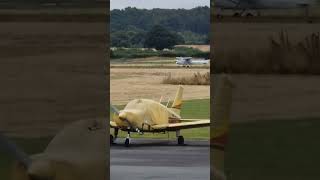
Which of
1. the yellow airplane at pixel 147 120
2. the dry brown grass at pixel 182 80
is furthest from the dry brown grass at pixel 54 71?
the dry brown grass at pixel 182 80

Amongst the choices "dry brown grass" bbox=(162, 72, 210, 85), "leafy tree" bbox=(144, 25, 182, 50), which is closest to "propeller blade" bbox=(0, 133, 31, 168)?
"leafy tree" bbox=(144, 25, 182, 50)

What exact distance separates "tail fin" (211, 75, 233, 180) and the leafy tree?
3.37 meters

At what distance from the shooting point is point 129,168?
485 inches

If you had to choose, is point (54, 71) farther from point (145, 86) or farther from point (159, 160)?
point (145, 86)

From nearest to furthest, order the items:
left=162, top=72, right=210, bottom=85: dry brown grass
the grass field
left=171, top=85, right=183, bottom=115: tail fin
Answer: left=171, top=85, right=183, bottom=115: tail fin
the grass field
left=162, top=72, right=210, bottom=85: dry brown grass

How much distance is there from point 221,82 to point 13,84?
114 cm

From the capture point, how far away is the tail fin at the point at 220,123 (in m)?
4.02

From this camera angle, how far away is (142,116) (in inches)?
659

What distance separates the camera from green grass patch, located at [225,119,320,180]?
13.1 feet

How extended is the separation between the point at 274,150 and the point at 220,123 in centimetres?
33

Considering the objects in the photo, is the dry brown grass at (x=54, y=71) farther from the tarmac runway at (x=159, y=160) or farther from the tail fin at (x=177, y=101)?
the tail fin at (x=177, y=101)

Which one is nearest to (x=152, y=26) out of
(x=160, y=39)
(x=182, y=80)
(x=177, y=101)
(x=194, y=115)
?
(x=160, y=39)

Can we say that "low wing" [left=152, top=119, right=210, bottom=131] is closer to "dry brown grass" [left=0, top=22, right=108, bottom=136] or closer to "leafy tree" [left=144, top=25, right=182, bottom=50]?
"leafy tree" [left=144, top=25, right=182, bottom=50]

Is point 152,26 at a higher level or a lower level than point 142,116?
higher
